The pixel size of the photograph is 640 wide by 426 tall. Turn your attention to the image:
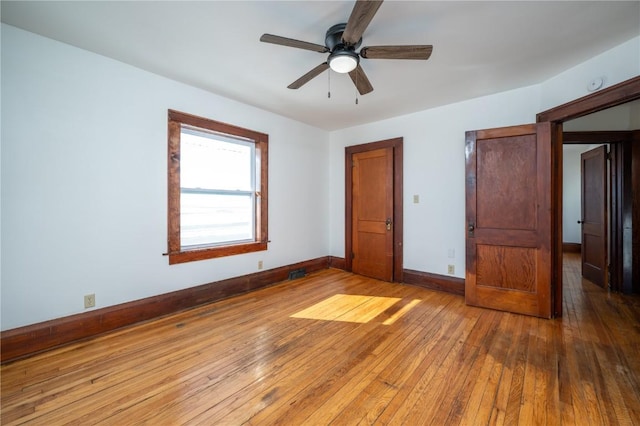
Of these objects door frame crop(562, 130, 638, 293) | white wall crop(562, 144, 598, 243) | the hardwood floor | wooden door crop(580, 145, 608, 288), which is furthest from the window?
white wall crop(562, 144, 598, 243)

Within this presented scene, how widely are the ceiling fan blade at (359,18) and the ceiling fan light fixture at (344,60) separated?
9 cm

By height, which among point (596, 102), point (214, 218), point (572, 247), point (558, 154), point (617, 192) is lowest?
point (572, 247)

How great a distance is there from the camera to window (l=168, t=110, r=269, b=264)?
3098 millimetres

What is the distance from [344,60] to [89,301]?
3072 millimetres

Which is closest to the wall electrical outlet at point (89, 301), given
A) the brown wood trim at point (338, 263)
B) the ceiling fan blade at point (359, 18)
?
the ceiling fan blade at point (359, 18)

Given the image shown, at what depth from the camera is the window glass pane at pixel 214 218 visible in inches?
130

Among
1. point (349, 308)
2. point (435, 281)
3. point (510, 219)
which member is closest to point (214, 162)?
point (349, 308)

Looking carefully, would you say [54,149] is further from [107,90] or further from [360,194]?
[360,194]

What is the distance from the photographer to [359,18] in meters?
1.62

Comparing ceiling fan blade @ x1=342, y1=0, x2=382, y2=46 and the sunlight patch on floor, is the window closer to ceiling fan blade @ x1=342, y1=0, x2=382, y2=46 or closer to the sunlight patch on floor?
the sunlight patch on floor

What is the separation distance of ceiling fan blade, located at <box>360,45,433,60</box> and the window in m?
2.21

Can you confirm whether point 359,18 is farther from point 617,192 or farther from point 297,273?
A: point 617,192

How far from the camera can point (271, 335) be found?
2.54 m

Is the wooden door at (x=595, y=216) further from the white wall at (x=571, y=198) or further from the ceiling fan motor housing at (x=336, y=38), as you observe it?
the ceiling fan motor housing at (x=336, y=38)
